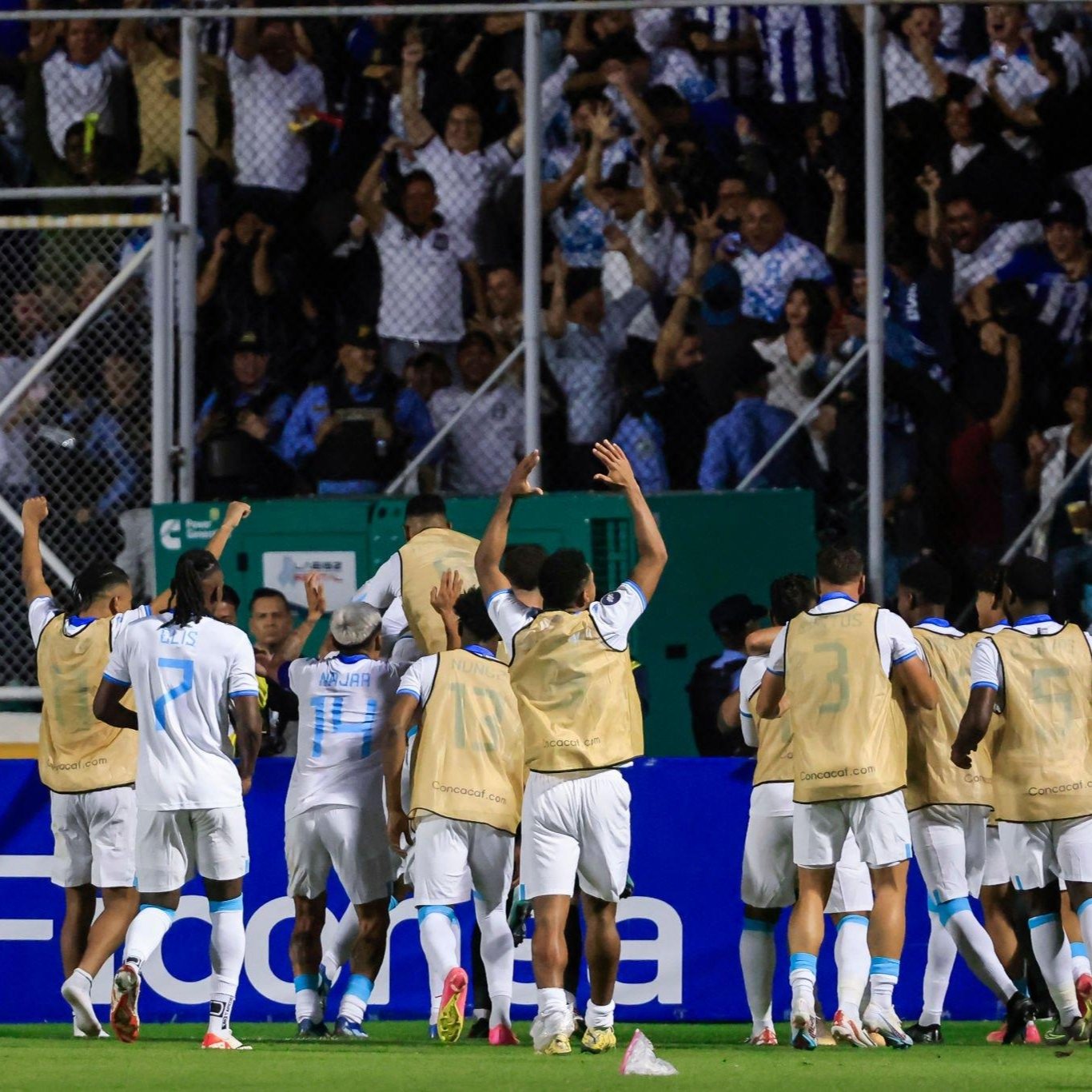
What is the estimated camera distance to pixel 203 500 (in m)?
13.4

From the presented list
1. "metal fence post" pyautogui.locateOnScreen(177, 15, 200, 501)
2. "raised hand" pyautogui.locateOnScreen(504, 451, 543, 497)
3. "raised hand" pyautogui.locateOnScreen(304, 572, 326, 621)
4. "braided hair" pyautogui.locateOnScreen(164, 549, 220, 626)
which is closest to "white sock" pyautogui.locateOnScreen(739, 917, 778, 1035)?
"raised hand" pyautogui.locateOnScreen(504, 451, 543, 497)

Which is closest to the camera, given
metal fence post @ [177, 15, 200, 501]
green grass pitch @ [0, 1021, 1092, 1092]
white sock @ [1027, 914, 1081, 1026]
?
green grass pitch @ [0, 1021, 1092, 1092]

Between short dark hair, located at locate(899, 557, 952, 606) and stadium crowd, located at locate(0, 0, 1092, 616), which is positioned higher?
stadium crowd, located at locate(0, 0, 1092, 616)

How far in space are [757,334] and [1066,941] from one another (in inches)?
191

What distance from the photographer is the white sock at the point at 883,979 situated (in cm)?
943

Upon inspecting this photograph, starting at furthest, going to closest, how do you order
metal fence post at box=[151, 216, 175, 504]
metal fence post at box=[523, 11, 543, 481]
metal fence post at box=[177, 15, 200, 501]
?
metal fence post at box=[177, 15, 200, 501] < metal fence post at box=[151, 216, 175, 504] < metal fence post at box=[523, 11, 543, 481]

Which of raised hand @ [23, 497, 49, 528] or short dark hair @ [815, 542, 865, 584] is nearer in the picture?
short dark hair @ [815, 542, 865, 584]

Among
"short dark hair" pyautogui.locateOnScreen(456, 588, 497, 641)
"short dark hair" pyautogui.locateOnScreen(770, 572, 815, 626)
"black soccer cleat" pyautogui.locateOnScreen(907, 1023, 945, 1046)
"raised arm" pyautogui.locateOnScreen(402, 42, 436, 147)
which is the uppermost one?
"raised arm" pyautogui.locateOnScreen(402, 42, 436, 147)

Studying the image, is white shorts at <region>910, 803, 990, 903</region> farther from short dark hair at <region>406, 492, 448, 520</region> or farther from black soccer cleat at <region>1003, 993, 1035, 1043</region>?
short dark hair at <region>406, 492, 448, 520</region>

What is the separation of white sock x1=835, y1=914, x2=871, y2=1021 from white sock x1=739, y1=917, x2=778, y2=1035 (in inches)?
17.8

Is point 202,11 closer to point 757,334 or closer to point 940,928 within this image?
point 757,334

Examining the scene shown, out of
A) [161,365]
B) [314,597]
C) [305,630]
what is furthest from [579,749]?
[161,365]

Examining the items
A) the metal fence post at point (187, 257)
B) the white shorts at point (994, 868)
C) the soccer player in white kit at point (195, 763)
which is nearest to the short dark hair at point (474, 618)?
the soccer player in white kit at point (195, 763)

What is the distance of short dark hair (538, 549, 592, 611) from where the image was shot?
9.16 metres
